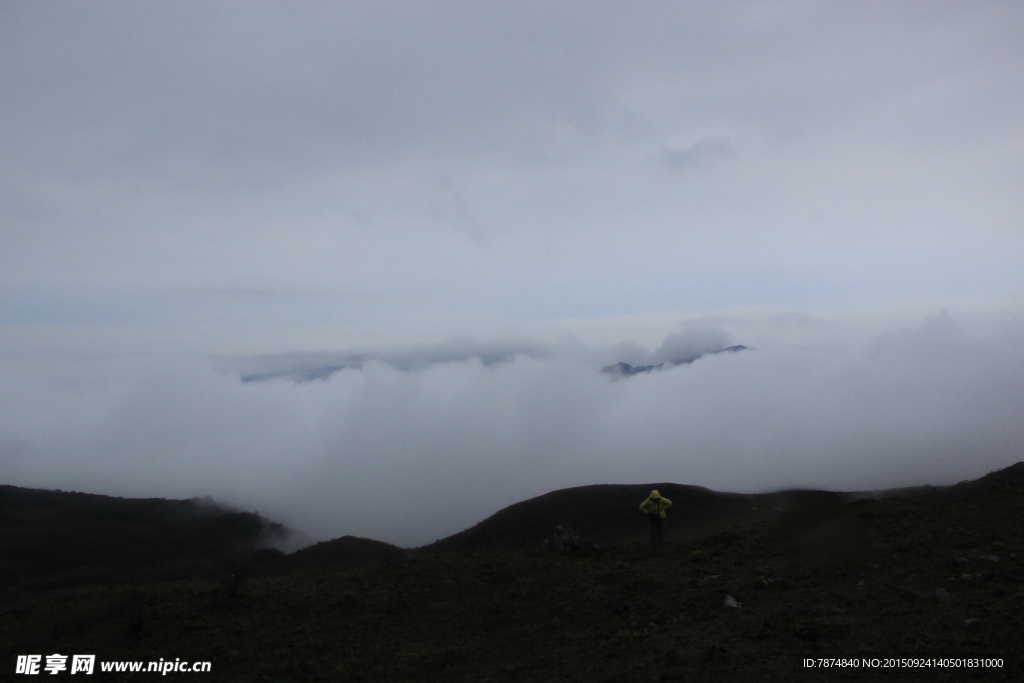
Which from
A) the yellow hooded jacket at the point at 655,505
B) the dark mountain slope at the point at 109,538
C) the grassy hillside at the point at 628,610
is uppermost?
the yellow hooded jacket at the point at 655,505

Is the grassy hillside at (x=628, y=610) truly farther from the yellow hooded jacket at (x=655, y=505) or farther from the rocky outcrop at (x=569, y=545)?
the yellow hooded jacket at (x=655, y=505)

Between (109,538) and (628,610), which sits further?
(109,538)

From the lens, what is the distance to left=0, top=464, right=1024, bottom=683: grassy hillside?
33.8ft

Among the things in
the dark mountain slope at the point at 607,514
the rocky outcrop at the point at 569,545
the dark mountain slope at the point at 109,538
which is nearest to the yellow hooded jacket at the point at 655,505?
the rocky outcrop at the point at 569,545

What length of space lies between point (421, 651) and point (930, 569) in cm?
1144

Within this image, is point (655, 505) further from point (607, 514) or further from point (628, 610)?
point (607, 514)

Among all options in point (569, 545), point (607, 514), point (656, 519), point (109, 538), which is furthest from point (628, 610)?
point (109, 538)

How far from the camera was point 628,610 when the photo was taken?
14320mm

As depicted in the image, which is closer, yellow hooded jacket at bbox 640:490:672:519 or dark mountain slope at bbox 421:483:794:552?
yellow hooded jacket at bbox 640:490:672:519

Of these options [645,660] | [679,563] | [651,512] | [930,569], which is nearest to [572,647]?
[645,660]

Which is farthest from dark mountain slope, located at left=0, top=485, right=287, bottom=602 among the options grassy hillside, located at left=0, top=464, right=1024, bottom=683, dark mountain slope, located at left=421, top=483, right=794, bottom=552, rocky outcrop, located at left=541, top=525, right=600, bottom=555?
rocky outcrop, located at left=541, top=525, right=600, bottom=555

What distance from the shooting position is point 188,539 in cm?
7162

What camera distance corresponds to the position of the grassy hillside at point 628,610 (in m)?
10.3

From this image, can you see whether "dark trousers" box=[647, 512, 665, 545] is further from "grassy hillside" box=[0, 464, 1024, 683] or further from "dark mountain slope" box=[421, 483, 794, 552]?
"dark mountain slope" box=[421, 483, 794, 552]
